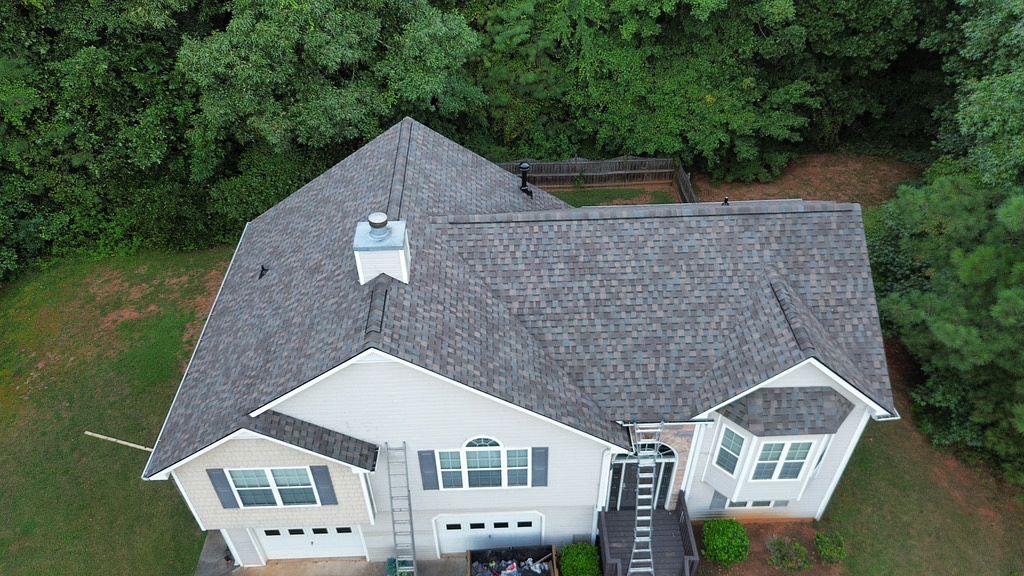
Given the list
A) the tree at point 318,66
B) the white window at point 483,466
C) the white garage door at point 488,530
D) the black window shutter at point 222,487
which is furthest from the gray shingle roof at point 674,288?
the tree at point 318,66

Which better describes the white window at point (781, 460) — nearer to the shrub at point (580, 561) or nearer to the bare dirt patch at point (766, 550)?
the bare dirt patch at point (766, 550)

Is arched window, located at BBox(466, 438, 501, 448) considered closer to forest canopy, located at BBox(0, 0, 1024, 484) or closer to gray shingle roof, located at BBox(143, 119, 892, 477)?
gray shingle roof, located at BBox(143, 119, 892, 477)

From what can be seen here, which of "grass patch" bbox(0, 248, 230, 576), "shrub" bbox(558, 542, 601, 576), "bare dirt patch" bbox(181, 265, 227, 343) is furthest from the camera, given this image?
"bare dirt patch" bbox(181, 265, 227, 343)

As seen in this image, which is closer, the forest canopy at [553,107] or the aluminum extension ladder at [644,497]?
the aluminum extension ladder at [644,497]

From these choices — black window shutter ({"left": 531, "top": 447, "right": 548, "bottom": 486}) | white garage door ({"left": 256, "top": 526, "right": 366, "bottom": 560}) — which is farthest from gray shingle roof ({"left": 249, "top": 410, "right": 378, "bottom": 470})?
black window shutter ({"left": 531, "top": 447, "right": 548, "bottom": 486})

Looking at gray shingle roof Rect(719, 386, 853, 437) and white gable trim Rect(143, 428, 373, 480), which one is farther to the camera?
gray shingle roof Rect(719, 386, 853, 437)

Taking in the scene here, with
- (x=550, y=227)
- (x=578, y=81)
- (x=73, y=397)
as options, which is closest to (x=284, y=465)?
(x=550, y=227)

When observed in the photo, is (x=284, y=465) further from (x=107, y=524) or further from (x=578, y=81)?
(x=578, y=81)

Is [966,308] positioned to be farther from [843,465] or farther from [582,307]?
[582,307]

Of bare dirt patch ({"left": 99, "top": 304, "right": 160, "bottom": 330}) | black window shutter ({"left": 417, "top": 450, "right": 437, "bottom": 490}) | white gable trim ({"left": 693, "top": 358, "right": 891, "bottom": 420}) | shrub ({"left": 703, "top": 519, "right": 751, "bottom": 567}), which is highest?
white gable trim ({"left": 693, "top": 358, "right": 891, "bottom": 420})
